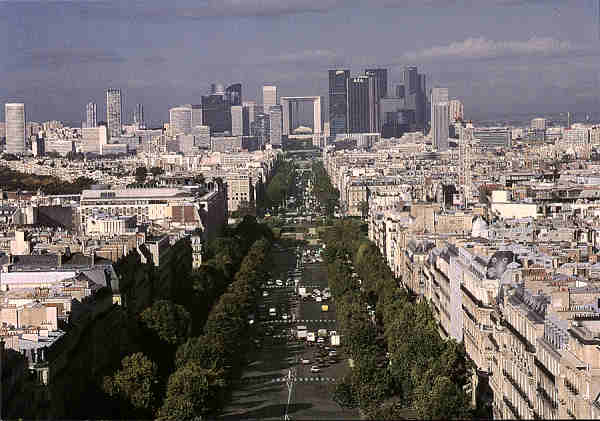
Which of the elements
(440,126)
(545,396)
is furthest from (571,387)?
(440,126)

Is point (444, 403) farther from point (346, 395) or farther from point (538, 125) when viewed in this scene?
point (538, 125)

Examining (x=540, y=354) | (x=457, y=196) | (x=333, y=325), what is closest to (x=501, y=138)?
(x=457, y=196)

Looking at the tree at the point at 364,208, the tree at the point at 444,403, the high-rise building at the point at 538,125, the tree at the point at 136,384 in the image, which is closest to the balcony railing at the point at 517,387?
the tree at the point at 444,403

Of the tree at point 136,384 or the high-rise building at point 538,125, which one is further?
the high-rise building at point 538,125

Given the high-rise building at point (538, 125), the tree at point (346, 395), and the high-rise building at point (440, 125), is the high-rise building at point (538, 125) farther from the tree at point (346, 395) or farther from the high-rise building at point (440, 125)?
the tree at point (346, 395)

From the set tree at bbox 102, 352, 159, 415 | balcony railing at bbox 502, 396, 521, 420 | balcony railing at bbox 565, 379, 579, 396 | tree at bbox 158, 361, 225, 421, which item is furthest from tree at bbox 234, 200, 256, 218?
balcony railing at bbox 565, 379, 579, 396

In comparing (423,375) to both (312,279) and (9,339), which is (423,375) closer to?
(9,339)

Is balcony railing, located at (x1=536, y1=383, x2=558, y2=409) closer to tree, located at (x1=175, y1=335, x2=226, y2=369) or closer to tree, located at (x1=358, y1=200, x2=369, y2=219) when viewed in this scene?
tree, located at (x1=175, y1=335, x2=226, y2=369)
